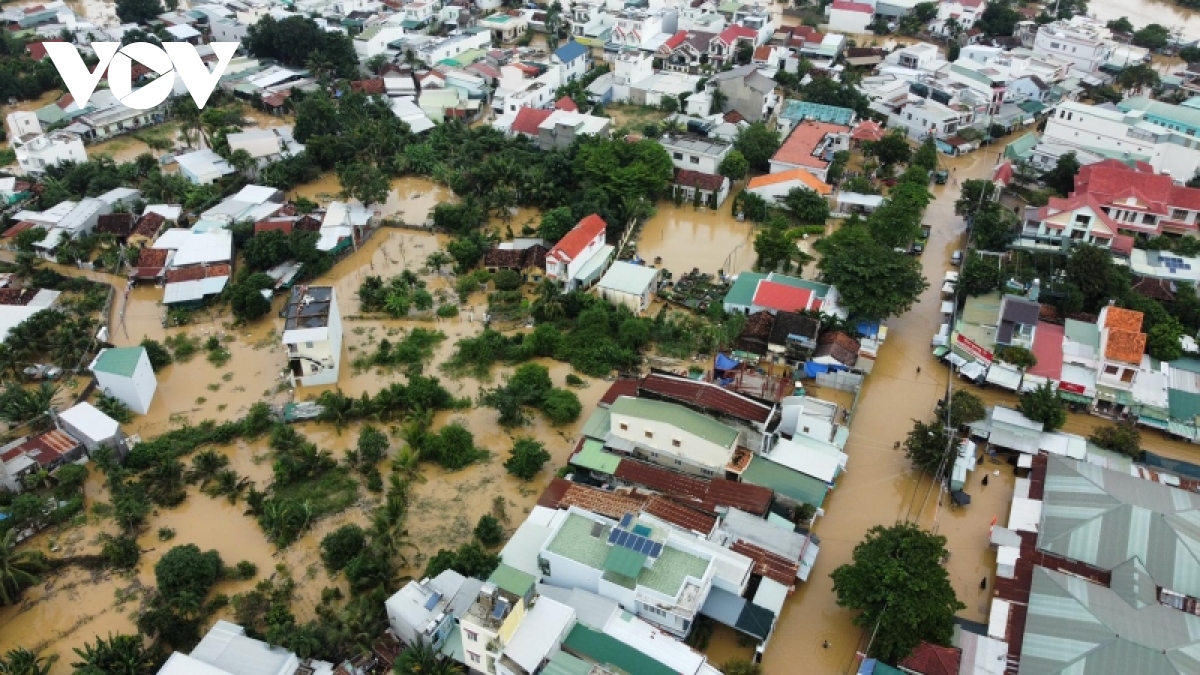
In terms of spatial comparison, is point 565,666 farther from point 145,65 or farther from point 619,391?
point 145,65

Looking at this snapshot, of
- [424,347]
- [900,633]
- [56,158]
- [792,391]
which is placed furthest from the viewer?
[56,158]

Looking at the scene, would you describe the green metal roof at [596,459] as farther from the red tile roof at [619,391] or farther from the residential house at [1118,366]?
the residential house at [1118,366]

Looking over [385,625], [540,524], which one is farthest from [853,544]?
[385,625]

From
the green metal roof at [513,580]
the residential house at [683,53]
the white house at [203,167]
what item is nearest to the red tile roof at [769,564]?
the green metal roof at [513,580]

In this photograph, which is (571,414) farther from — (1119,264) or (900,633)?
(1119,264)

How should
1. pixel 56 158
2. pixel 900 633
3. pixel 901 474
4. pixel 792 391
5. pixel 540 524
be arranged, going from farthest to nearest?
pixel 56 158 < pixel 792 391 < pixel 901 474 < pixel 540 524 < pixel 900 633

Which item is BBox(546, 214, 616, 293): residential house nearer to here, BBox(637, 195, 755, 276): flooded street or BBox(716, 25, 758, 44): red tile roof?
BBox(637, 195, 755, 276): flooded street

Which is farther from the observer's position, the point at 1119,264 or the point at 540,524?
the point at 1119,264
